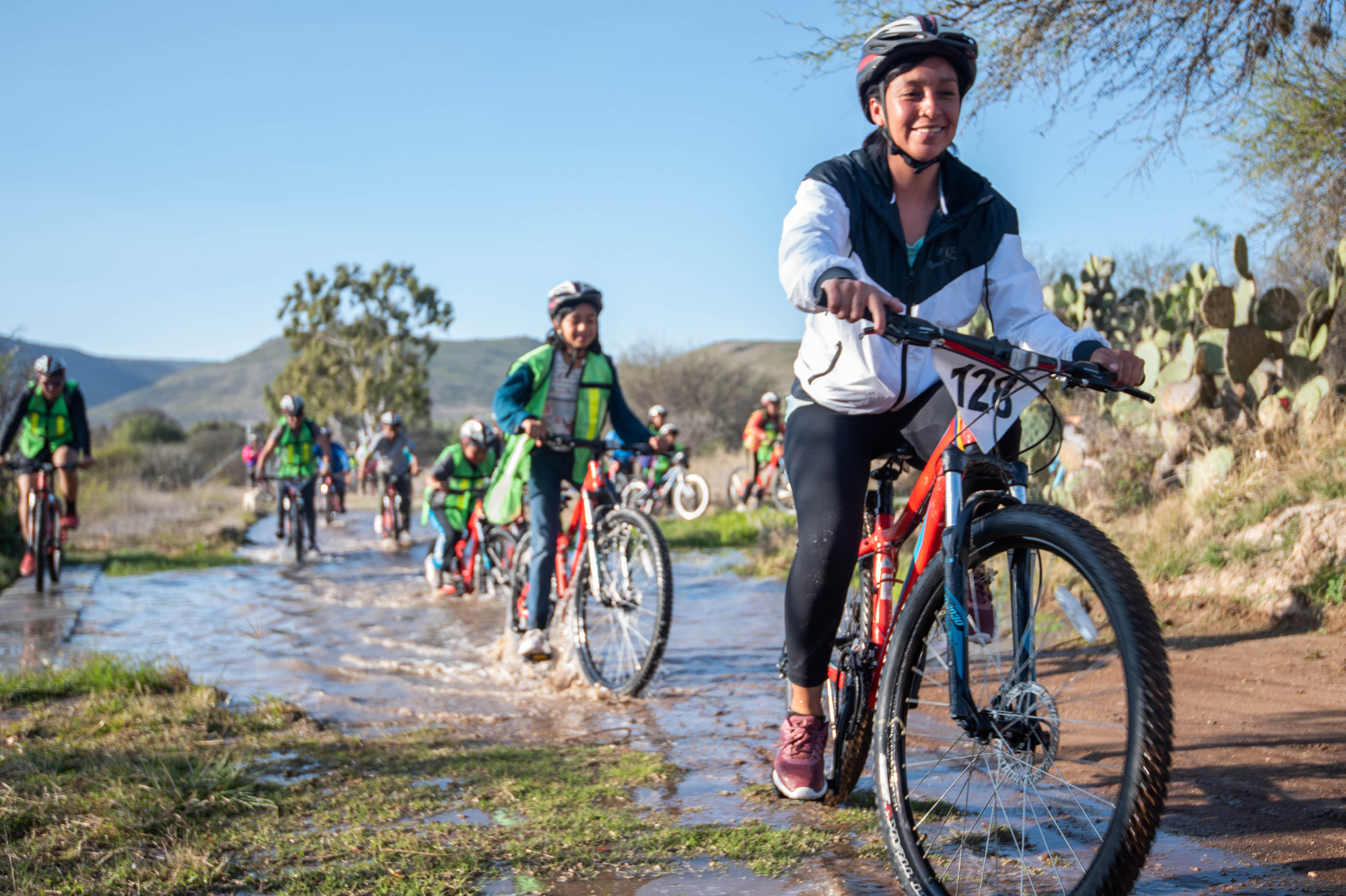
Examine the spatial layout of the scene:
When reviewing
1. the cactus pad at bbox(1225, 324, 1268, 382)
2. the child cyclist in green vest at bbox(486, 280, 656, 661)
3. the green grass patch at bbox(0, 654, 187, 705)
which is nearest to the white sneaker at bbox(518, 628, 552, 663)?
the child cyclist in green vest at bbox(486, 280, 656, 661)

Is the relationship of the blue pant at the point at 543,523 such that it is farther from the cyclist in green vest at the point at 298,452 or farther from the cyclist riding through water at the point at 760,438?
the cyclist riding through water at the point at 760,438

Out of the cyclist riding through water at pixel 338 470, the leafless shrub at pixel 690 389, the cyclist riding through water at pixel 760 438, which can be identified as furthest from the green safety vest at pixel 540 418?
the leafless shrub at pixel 690 389

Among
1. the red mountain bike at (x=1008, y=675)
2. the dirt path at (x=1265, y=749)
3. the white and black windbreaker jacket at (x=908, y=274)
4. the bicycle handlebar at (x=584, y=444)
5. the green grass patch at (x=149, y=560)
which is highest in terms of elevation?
the white and black windbreaker jacket at (x=908, y=274)

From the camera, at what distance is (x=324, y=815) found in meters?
3.41

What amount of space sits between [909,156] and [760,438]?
1627 centimetres

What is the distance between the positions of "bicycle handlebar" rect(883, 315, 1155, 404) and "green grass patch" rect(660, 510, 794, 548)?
31.9ft

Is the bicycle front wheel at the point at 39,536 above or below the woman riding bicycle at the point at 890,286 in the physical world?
below

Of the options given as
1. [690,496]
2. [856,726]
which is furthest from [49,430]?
[690,496]

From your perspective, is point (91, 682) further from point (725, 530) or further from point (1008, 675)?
point (725, 530)

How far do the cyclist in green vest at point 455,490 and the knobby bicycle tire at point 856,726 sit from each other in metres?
7.29

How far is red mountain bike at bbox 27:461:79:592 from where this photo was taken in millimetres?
10070

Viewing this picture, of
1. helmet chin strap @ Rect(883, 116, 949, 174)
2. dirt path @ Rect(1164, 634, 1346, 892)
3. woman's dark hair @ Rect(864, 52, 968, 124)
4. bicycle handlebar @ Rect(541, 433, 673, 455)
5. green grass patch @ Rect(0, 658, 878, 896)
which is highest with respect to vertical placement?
woman's dark hair @ Rect(864, 52, 968, 124)

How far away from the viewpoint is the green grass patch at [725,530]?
14.0 m

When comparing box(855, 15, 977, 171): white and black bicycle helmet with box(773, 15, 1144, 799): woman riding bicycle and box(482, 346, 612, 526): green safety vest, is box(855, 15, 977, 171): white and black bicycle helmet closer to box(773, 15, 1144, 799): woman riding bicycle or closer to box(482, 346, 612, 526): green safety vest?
box(773, 15, 1144, 799): woman riding bicycle
